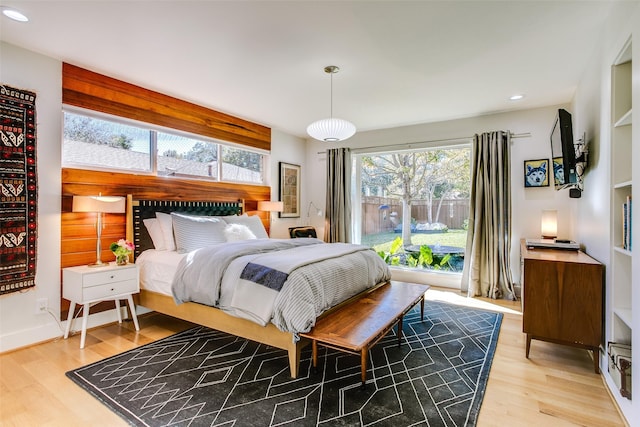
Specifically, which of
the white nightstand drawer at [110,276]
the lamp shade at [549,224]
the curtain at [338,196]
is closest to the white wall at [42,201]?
the white nightstand drawer at [110,276]

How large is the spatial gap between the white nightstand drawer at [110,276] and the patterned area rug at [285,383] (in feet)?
2.22

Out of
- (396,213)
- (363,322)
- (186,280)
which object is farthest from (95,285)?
(396,213)

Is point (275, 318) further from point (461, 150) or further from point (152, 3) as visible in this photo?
point (461, 150)

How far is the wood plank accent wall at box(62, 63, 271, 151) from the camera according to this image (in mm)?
3121

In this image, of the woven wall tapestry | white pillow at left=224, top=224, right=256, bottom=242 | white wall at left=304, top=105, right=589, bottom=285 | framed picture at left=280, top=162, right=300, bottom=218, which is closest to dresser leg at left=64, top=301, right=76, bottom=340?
the woven wall tapestry

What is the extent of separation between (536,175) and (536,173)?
27 mm

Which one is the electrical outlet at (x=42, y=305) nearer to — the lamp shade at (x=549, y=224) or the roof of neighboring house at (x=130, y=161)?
the roof of neighboring house at (x=130, y=161)

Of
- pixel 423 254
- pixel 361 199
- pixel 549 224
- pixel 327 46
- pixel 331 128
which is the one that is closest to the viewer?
pixel 327 46

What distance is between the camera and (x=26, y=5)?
2.17m

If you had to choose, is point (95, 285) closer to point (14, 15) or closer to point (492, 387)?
point (14, 15)

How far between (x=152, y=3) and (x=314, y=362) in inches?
105

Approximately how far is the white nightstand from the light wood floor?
237 mm

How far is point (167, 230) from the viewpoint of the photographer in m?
3.51

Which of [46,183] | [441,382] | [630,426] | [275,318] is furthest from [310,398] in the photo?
[46,183]
